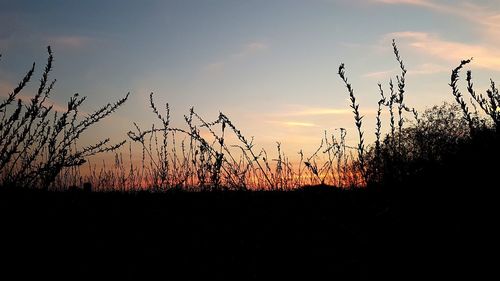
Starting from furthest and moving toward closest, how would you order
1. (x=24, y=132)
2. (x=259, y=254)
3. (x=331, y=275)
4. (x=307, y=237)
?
(x=24, y=132), (x=307, y=237), (x=259, y=254), (x=331, y=275)

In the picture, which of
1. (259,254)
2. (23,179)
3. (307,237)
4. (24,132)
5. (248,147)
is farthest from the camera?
(248,147)

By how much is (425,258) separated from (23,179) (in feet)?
10.6

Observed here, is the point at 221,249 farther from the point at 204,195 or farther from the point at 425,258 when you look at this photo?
the point at 204,195

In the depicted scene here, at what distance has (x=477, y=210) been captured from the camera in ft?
8.91

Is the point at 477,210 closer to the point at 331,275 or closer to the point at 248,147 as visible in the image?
the point at 331,275

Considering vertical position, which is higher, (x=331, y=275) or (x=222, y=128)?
(x=222, y=128)

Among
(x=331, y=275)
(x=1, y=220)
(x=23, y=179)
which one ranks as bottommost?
→ (x=331, y=275)

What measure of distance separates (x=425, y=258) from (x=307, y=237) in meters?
0.81

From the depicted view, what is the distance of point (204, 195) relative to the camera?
4.68 meters

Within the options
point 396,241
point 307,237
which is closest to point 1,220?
point 307,237

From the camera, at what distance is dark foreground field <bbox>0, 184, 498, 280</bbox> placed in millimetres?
2312

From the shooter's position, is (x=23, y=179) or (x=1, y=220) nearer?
(x=1, y=220)

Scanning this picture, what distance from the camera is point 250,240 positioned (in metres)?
2.85

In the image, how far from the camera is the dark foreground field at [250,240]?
91.0 inches
